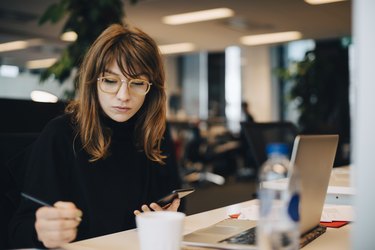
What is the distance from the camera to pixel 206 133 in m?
7.95

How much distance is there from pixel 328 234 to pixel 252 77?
9157mm

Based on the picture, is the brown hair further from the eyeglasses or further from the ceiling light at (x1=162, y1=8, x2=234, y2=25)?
the ceiling light at (x1=162, y1=8, x2=234, y2=25)

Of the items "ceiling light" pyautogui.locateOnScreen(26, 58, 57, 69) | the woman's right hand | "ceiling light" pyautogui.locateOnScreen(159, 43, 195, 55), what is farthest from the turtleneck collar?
"ceiling light" pyautogui.locateOnScreen(159, 43, 195, 55)

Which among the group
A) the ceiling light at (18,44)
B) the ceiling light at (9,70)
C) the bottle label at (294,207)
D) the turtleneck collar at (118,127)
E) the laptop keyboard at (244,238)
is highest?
the ceiling light at (18,44)

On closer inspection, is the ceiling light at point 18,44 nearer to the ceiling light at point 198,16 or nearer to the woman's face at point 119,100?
the ceiling light at point 198,16

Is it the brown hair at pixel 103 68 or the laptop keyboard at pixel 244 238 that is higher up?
the brown hair at pixel 103 68

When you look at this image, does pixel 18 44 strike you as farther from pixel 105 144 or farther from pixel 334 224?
pixel 334 224

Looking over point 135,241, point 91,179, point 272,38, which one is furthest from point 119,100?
point 272,38

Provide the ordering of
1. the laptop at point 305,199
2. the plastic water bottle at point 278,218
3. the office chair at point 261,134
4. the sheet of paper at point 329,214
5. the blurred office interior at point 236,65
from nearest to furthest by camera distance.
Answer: the plastic water bottle at point 278,218
the laptop at point 305,199
the sheet of paper at point 329,214
the office chair at point 261,134
the blurred office interior at point 236,65

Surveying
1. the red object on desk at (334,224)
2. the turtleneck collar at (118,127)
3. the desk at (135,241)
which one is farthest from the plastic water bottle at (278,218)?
the turtleneck collar at (118,127)

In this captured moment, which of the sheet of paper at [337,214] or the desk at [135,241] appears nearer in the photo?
the desk at [135,241]

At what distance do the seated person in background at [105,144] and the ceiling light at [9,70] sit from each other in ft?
23.6

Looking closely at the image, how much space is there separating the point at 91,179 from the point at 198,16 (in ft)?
20.1

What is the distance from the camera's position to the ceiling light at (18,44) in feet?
27.2
